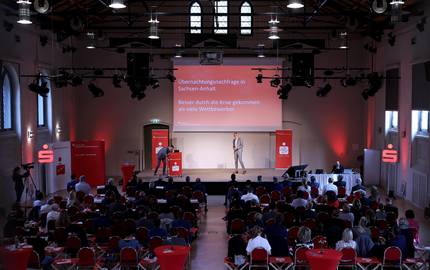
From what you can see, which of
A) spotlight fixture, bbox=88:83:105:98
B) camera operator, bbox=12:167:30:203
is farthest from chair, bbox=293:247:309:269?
spotlight fixture, bbox=88:83:105:98

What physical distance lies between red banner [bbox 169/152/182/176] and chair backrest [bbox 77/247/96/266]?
13.5m

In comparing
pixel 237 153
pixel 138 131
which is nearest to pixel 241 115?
pixel 237 153

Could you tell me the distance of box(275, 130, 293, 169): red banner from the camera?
25781 mm

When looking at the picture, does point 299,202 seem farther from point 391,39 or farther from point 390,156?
point 391,39

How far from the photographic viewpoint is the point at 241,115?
86.8 feet

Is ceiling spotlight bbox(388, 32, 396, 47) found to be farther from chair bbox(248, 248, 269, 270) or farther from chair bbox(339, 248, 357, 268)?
chair bbox(248, 248, 269, 270)

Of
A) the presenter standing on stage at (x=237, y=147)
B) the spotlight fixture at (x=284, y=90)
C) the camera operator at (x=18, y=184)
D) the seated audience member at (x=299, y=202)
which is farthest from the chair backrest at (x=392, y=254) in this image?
the presenter standing on stage at (x=237, y=147)

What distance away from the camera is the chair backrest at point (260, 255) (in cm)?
975

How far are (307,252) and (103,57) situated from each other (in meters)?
20.6

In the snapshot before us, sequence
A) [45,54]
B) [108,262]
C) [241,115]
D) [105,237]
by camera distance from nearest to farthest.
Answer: [108,262] → [105,237] → [45,54] → [241,115]

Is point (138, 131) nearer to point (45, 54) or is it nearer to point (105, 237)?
point (45, 54)

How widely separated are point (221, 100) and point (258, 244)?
1690cm

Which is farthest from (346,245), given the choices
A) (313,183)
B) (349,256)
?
(313,183)

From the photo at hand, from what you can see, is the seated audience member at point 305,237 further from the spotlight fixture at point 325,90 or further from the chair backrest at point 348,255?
the spotlight fixture at point 325,90
